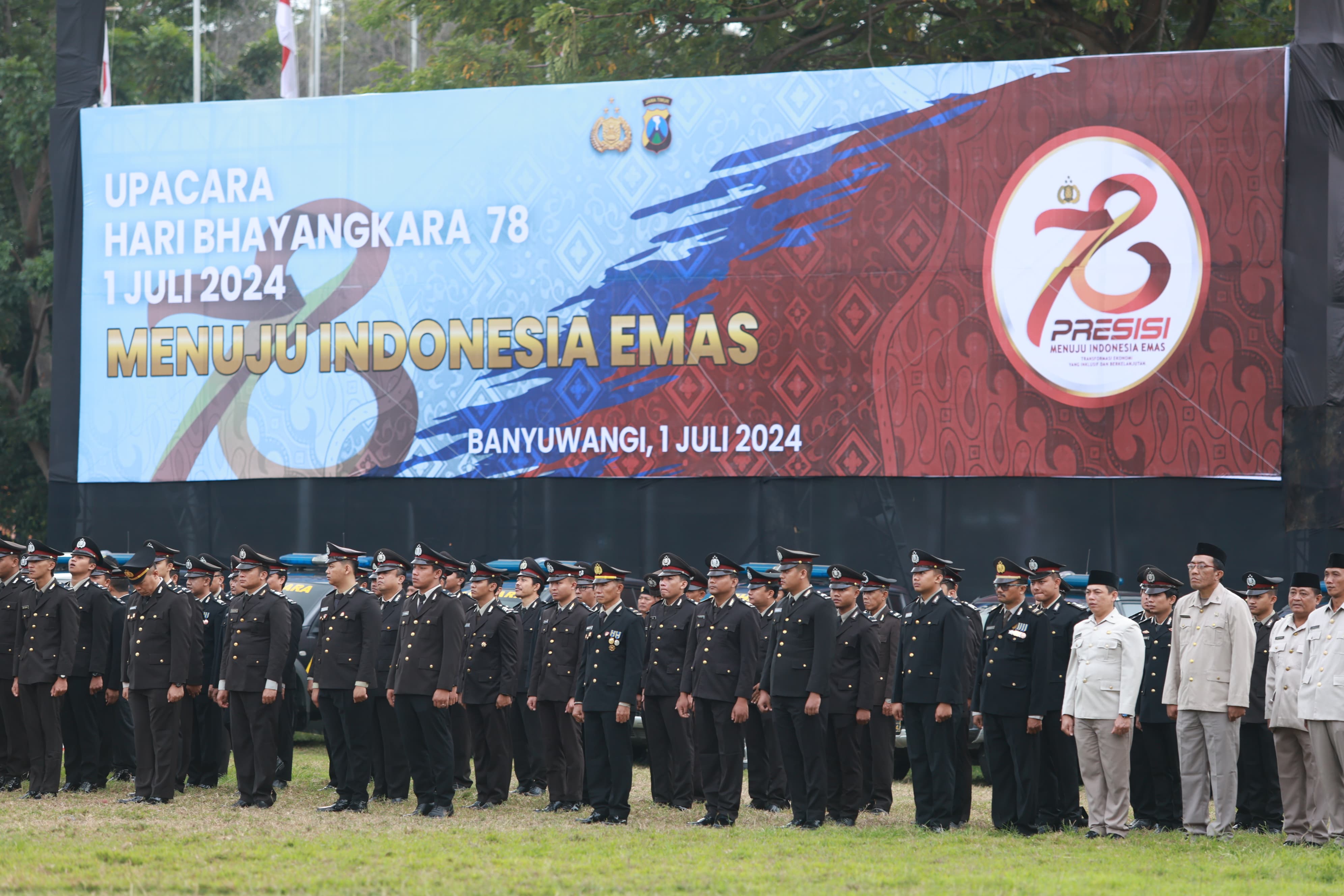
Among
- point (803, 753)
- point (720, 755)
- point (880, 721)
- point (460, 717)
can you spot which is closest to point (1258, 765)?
point (880, 721)

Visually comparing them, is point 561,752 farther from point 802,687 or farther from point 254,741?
point 254,741

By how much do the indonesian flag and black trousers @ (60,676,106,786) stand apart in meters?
11.5

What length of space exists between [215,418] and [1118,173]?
11.2m

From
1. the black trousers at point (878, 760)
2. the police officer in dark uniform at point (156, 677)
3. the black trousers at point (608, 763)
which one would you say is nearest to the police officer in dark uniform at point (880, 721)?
the black trousers at point (878, 760)

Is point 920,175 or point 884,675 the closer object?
point 884,675

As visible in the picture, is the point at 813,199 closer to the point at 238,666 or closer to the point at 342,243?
the point at 342,243

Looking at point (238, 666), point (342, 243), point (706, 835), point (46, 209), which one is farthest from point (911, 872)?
point (46, 209)

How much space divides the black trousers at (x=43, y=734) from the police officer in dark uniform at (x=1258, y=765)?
27.8 ft

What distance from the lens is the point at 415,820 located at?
10.8 meters

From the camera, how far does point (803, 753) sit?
10602 millimetres

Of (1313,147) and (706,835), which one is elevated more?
(1313,147)

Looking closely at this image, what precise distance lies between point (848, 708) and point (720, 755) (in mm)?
922

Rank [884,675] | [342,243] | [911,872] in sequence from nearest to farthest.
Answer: [911,872], [884,675], [342,243]

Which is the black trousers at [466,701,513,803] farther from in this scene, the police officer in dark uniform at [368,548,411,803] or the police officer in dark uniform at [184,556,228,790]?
the police officer in dark uniform at [184,556,228,790]
